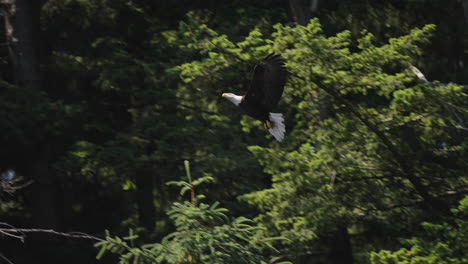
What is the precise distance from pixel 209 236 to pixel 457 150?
396cm

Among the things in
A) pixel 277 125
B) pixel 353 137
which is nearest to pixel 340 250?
pixel 353 137

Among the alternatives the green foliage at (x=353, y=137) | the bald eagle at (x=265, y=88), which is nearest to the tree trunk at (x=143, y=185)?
the green foliage at (x=353, y=137)

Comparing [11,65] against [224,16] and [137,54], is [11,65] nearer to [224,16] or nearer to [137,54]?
[137,54]

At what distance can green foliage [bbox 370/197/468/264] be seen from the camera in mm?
7020

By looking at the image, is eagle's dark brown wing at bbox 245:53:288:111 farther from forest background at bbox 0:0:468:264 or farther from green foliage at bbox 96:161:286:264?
green foliage at bbox 96:161:286:264

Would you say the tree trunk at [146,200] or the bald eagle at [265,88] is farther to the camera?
the tree trunk at [146,200]

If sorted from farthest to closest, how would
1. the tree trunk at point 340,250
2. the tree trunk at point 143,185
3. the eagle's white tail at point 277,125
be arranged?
the tree trunk at point 143,185 → the tree trunk at point 340,250 → the eagle's white tail at point 277,125

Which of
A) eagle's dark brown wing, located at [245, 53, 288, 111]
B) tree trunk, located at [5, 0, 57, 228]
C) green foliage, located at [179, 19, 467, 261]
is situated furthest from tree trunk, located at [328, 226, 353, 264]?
tree trunk, located at [5, 0, 57, 228]

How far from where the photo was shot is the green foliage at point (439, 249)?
7.02 m

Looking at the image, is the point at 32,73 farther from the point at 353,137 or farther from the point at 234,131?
the point at 353,137

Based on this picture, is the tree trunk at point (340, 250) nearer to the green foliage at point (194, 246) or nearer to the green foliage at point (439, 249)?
the green foliage at point (439, 249)

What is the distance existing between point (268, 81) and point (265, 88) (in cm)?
9

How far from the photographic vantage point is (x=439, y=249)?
7.02 meters

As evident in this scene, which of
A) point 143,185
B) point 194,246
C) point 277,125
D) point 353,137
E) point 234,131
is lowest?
point 143,185
